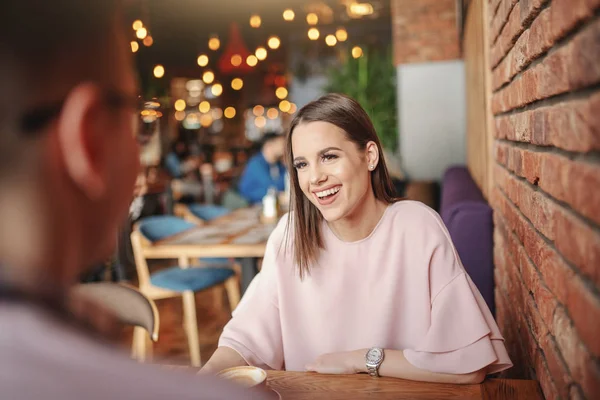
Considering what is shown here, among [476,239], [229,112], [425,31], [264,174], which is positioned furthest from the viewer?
[229,112]

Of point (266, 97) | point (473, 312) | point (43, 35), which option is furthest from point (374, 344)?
point (266, 97)

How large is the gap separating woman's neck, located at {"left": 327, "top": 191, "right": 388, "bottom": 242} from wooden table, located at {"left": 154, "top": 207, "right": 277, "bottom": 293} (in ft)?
4.95

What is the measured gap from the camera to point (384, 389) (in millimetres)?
1229

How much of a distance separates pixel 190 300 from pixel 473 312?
Answer: 2.52m

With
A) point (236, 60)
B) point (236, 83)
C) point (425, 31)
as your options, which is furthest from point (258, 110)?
point (425, 31)

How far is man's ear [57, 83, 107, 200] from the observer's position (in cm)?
39

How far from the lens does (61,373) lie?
1.15 feet

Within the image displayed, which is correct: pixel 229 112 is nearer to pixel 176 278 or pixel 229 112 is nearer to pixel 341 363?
pixel 176 278

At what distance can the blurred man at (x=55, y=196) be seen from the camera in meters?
0.35

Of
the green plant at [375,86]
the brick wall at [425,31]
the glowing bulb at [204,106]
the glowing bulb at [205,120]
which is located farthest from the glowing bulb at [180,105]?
the brick wall at [425,31]

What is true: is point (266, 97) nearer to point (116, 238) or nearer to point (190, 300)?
point (190, 300)

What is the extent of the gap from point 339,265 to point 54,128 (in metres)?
1.24

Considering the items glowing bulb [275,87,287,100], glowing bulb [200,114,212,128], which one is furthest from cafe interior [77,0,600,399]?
glowing bulb [200,114,212,128]

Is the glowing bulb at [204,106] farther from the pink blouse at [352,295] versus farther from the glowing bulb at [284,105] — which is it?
the pink blouse at [352,295]
